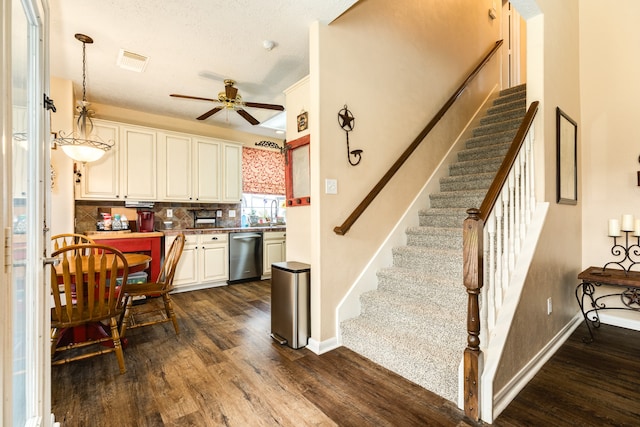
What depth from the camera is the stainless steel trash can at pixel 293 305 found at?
8.17 ft

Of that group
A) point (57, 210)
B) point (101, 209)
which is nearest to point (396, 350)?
point (57, 210)

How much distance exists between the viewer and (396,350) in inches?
83.7

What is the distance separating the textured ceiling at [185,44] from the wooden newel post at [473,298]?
1.85 metres

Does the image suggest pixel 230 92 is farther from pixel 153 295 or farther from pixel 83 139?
pixel 153 295

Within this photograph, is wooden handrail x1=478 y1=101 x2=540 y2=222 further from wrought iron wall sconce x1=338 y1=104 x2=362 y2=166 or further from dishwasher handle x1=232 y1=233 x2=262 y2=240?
dishwasher handle x1=232 y1=233 x2=262 y2=240

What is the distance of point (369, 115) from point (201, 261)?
324 centimetres

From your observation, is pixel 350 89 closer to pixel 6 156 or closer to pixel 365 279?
pixel 365 279

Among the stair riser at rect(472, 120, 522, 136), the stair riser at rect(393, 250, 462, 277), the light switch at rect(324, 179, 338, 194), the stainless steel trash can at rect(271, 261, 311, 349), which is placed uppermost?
the stair riser at rect(472, 120, 522, 136)

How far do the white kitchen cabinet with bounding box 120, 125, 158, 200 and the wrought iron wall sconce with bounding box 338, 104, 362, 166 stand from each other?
3206 millimetres

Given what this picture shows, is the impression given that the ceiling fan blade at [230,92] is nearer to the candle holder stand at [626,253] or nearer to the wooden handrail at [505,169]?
the wooden handrail at [505,169]

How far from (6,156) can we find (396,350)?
2.24m

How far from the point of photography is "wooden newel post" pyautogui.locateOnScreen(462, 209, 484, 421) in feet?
5.32

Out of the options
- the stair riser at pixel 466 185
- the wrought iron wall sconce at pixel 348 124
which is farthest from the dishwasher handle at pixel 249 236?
the stair riser at pixel 466 185

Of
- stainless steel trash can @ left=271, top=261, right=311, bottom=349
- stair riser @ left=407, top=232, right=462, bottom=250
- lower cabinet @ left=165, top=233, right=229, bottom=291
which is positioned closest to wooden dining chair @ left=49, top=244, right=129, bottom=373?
stainless steel trash can @ left=271, top=261, right=311, bottom=349
